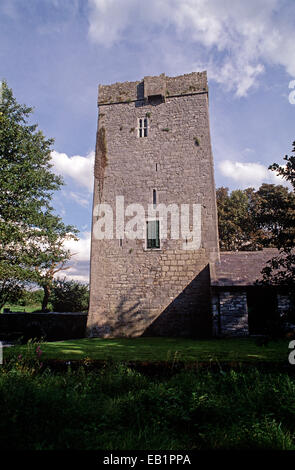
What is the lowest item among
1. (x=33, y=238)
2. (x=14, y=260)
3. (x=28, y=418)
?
(x=28, y=418)

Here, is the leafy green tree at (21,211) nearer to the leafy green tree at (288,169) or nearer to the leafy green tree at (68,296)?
the leafy green tree at (68,296)

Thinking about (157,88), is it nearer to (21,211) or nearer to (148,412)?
(21,211)

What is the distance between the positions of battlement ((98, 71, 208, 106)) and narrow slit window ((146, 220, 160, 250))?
7.76m

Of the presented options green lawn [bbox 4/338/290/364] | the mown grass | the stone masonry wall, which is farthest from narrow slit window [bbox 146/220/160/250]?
the mown grass

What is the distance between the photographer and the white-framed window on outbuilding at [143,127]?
16.0m

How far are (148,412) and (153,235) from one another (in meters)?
10.8

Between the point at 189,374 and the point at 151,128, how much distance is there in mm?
14037

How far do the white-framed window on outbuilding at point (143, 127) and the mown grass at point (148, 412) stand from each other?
45.3ft

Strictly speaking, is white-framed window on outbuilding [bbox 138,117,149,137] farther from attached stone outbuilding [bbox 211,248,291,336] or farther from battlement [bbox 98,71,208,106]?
attached stone outbuilding [bbox 211,248,291,336]

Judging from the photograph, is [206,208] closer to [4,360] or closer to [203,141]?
[203,141]

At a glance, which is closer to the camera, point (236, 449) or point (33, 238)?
point (236, 449)

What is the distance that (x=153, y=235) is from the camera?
1455 cm
